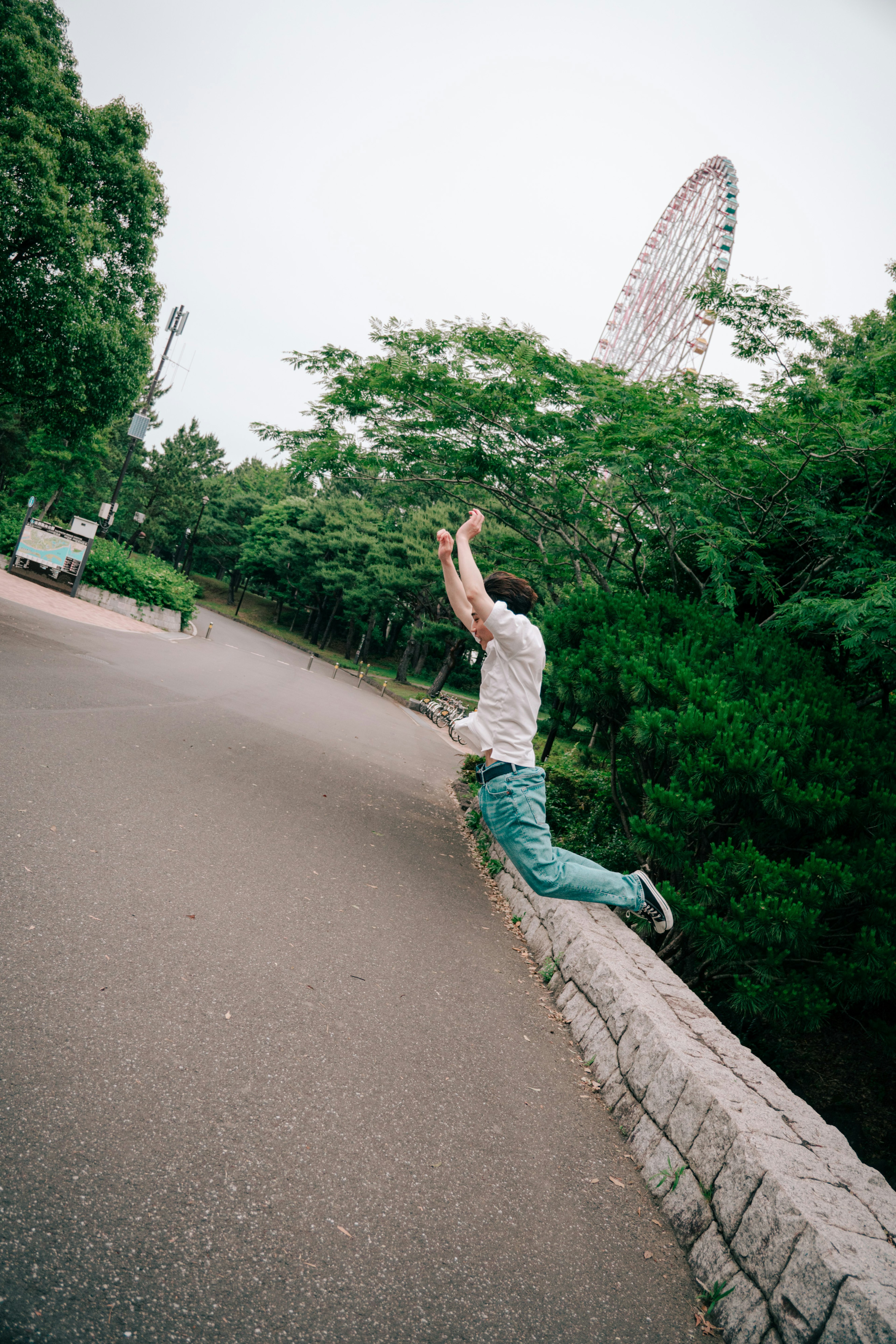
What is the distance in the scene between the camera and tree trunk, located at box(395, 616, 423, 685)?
3950cm

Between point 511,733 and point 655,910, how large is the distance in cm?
153

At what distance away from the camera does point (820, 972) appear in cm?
431

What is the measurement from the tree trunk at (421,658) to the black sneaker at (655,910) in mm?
36714

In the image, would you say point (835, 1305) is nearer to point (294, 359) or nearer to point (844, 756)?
point (844, 756)

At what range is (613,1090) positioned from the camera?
145 inches

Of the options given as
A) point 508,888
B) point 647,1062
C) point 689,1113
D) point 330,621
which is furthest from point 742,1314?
point 330,621

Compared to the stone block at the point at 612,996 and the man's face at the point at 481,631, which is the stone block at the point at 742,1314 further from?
the man's face at the point at 481,631

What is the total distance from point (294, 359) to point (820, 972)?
10.3 metres

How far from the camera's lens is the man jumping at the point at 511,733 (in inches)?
149

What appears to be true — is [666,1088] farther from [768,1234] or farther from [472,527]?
[472,527]

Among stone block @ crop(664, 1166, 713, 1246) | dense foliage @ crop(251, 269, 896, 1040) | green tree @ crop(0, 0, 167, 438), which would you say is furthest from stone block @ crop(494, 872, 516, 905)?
green tree @ crop(0, 0, 167, 438)

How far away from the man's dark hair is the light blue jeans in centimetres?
97

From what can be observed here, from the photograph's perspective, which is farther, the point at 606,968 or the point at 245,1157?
the point at 606,968

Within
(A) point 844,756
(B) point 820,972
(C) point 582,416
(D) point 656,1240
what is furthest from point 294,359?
(D) point 656,1240
